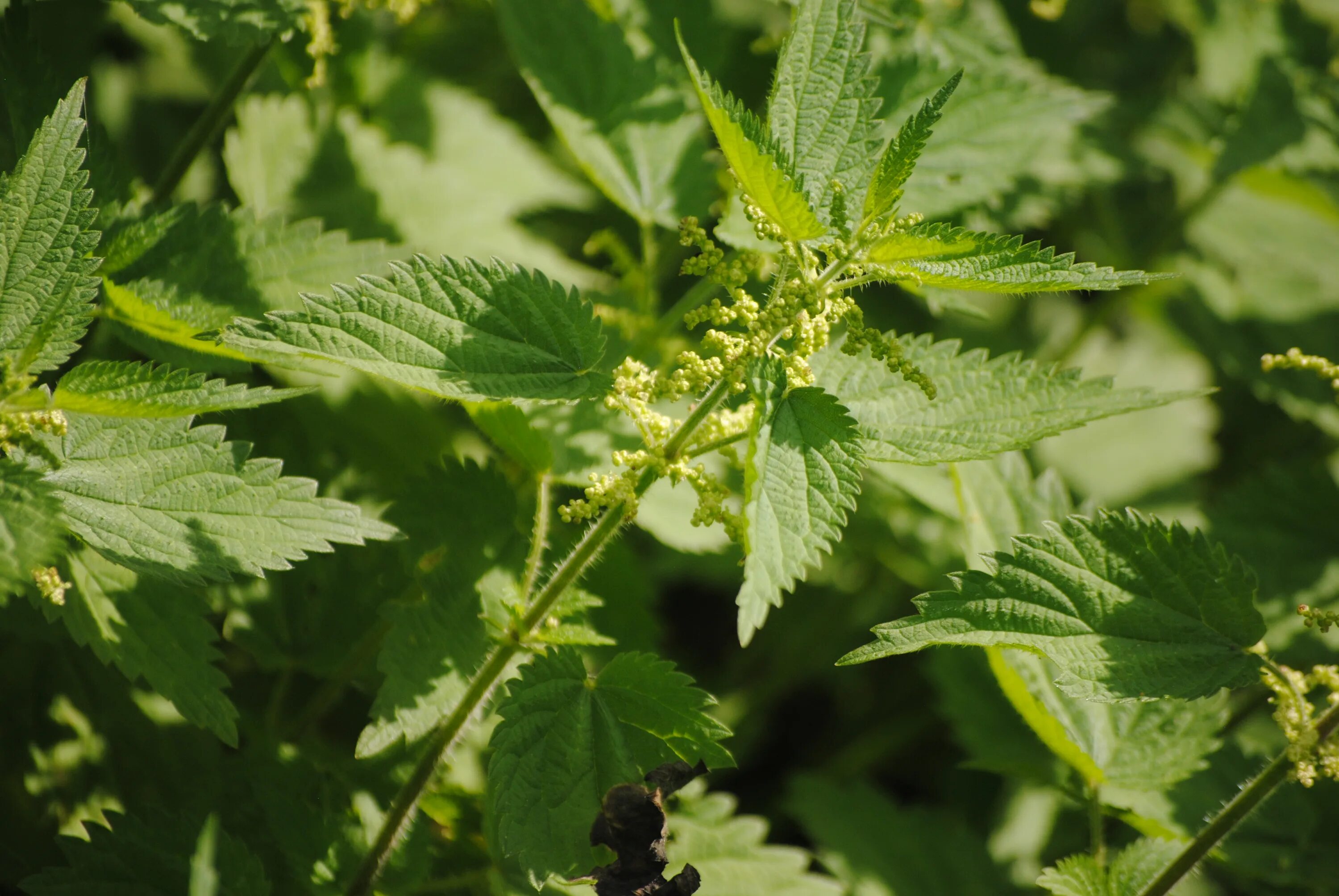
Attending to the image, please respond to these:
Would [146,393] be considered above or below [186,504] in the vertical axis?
above

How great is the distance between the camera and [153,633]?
2.10 m

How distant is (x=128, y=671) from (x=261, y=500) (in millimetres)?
467

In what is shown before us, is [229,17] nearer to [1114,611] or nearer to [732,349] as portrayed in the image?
[732,349]

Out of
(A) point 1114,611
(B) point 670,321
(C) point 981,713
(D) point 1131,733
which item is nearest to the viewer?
(A) point 1114,611

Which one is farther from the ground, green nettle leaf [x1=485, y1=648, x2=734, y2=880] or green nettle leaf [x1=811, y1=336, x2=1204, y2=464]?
green nettle leaf [x1=811, y1=336, x2=1204, y2=464]

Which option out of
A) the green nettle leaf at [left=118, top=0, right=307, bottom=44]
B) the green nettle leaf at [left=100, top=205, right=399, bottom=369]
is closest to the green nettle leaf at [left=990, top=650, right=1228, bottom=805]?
the green nettle leaf at [left=100, top=205, right=399, bottom=369]

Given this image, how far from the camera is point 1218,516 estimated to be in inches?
135

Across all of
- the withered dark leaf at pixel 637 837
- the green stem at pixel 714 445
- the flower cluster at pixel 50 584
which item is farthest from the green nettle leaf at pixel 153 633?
the green stem at pixel 714 445

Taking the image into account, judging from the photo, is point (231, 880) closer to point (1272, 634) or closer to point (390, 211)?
point (390, 211)

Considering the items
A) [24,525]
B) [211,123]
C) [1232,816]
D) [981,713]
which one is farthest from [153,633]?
[981,713]

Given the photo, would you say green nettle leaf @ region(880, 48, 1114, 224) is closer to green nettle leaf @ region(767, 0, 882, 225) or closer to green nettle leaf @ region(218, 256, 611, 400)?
green nettle leaf @ region(767, 0, 882, 225)

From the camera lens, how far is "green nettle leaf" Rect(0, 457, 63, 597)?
1.61 m

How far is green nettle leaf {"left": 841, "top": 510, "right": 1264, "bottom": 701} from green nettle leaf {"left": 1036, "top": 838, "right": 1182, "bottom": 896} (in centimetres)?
52

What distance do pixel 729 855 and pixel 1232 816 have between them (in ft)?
3.95
